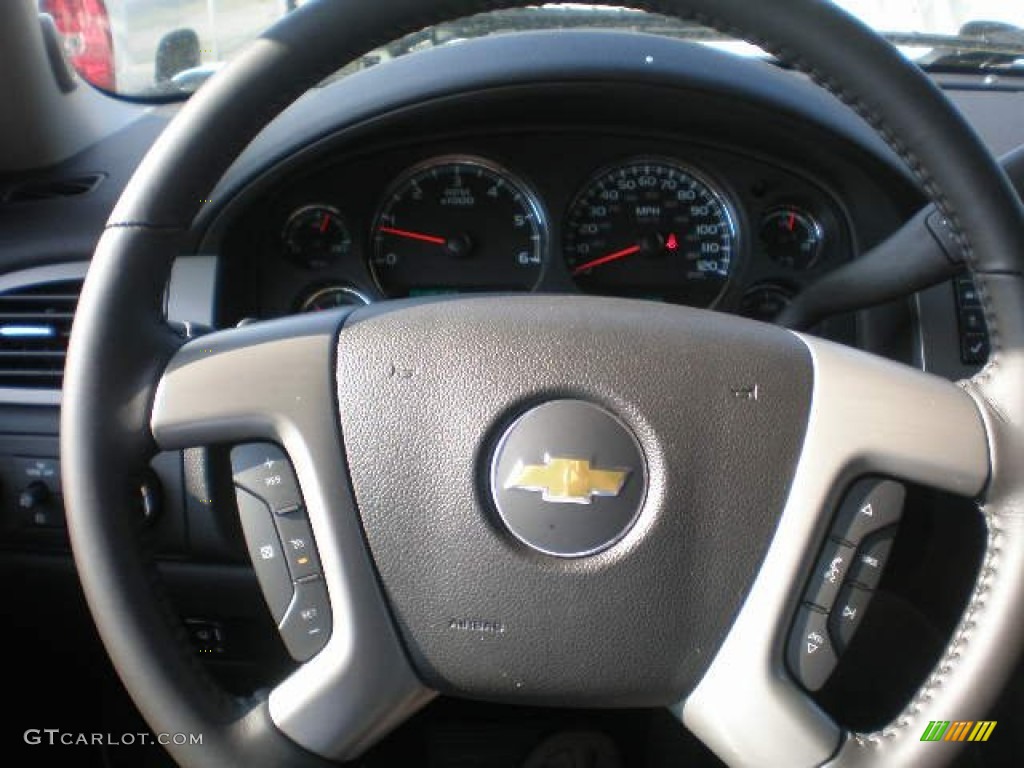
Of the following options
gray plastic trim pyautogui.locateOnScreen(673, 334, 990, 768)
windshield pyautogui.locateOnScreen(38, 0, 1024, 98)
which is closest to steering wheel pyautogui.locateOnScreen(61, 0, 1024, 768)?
gray plastic trim pyautogui.locateOnScreen(673, 334, 990, 768)

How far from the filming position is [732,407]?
→ 118 cm

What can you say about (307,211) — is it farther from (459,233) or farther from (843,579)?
(843,579)

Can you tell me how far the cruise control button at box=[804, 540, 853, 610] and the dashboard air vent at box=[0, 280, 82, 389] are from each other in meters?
1.16

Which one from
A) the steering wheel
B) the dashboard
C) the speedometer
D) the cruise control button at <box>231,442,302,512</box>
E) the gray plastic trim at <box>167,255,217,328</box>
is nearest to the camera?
the steering wheel

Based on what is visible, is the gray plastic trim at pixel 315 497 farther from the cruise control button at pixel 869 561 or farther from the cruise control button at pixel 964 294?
the cruise control button at pixel 964 294

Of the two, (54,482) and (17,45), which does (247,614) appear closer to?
(54,482)

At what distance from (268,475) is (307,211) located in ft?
2.86

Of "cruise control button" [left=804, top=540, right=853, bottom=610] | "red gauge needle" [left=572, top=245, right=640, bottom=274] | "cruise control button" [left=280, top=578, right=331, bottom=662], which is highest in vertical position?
"red gauge needle" [left=572, top=245, right=640, bottom=274]

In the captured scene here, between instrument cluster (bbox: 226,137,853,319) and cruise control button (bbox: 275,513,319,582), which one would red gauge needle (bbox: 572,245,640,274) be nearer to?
instrument cluster (bbox: 226,137,853,319)

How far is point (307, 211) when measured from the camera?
1.99m

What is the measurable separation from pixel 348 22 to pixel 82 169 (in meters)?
1.08

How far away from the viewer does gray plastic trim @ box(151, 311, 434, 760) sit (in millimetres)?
1156

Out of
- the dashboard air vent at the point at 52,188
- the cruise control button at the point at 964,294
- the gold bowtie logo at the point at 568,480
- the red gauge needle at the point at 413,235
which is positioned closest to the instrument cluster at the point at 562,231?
the red gauge needle at the point at 413,235

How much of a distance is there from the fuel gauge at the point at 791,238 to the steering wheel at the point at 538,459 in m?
0.85
